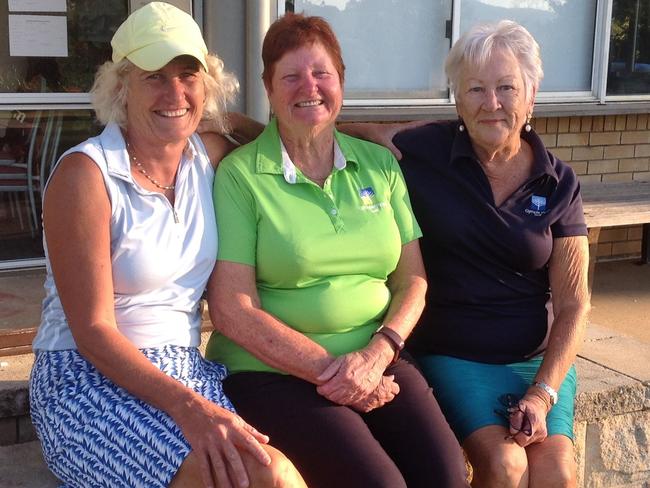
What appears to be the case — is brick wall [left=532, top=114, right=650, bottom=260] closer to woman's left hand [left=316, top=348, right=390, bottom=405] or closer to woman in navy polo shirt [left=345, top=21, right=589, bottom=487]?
woman in navy polo shirt [left=345, top=21, right=589, bottom=487]

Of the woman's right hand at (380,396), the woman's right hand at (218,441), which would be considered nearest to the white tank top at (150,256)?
the woman's right hand at (218,441)

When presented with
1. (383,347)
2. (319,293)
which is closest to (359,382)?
(383,347)

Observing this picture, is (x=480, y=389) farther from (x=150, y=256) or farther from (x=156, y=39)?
(x=156, y=39)

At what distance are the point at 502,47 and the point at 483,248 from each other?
65cm

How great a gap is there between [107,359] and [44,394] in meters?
0.25

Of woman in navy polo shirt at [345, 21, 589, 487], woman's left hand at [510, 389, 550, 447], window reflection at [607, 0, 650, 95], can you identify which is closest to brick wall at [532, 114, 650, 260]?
window reflection at [607, 0, 650, 95]

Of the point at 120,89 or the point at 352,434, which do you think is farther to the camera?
the point at 120,89

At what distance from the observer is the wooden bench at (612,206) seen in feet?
17.3

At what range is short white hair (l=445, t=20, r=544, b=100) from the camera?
9.76ft

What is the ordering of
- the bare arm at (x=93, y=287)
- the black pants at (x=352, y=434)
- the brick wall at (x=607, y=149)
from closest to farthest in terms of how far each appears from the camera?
the bare arm at (x=93, y=287), the black pants at (x=352, y=434), the brick wall at (x=607, y=149)

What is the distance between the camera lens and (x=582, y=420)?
354 cm

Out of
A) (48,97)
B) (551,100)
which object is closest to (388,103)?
(551,100)

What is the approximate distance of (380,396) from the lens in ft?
8.86

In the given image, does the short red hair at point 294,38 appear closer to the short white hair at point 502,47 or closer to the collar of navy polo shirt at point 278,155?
the collar of navy polo shirt at point 278,155
